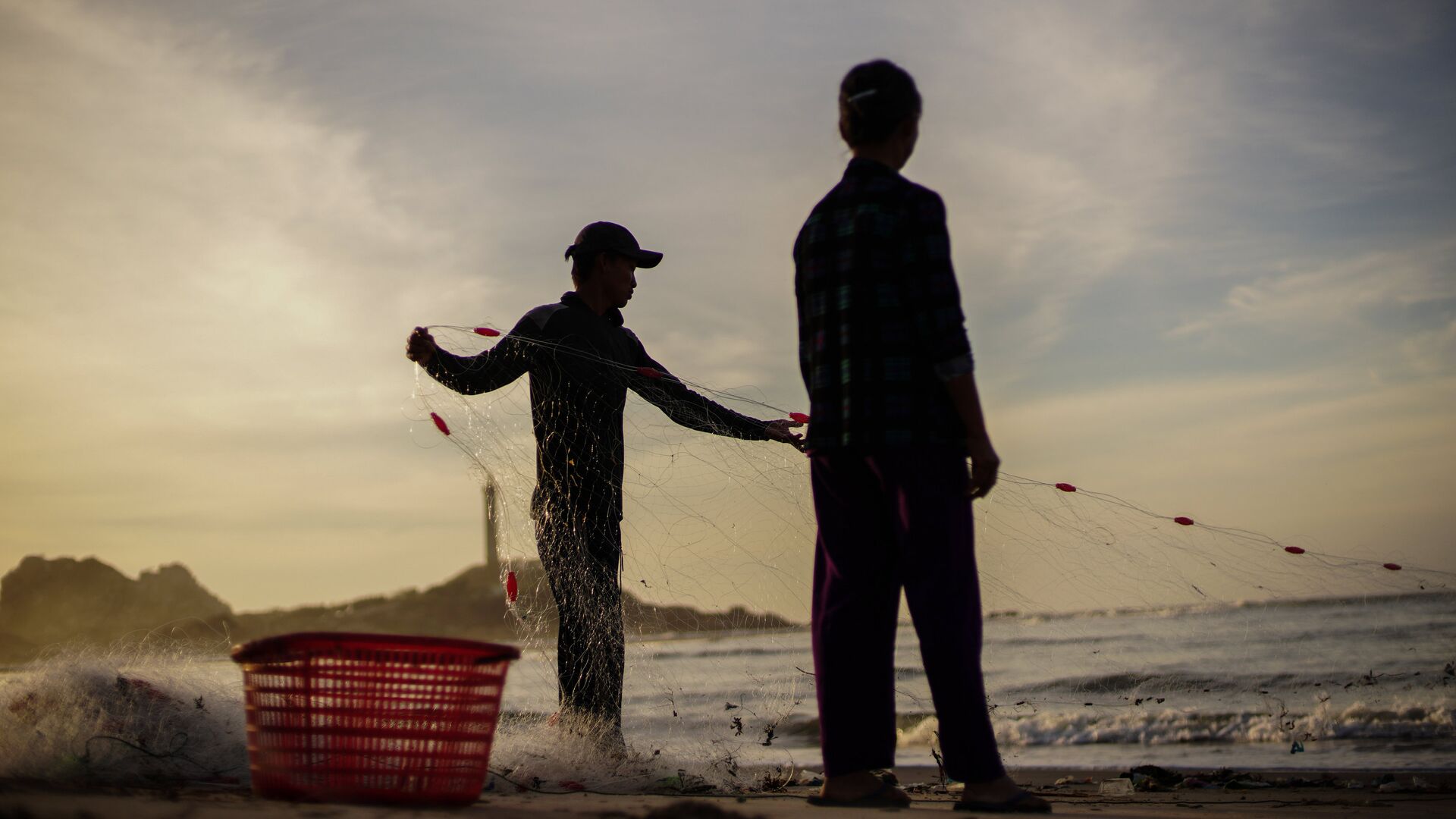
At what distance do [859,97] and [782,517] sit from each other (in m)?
1.86

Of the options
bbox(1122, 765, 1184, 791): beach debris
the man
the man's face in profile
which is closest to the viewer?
the man

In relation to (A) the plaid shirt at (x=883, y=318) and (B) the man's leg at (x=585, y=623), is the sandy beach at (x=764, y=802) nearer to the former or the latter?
Result: (B) the man's leg at (x=585, y=623)

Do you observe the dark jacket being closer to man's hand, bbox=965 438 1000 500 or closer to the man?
the man

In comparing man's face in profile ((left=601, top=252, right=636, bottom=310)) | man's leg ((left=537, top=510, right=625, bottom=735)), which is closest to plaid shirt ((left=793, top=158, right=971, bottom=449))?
man's leg ((left=537, top=510, right=625, bottom=735))

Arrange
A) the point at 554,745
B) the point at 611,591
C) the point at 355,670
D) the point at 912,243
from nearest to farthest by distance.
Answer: the point at 355,670 → the point at 912,243 → the point at 554,745 → the point at 611,591

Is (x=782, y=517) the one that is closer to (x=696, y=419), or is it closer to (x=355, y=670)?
(x=696, y=419)

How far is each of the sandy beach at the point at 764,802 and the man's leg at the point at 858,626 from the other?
197mm

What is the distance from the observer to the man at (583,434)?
3943 millimetres

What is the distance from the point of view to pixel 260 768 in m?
2.56

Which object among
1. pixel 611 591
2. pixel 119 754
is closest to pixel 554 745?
pixel 611 591

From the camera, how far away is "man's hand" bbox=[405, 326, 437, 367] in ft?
12.6

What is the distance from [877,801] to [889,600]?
0.52m

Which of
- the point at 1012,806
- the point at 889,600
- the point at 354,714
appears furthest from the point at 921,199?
the point at 354,714

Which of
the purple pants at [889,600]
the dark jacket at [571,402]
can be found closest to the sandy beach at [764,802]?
the purple pants at [889,600]
